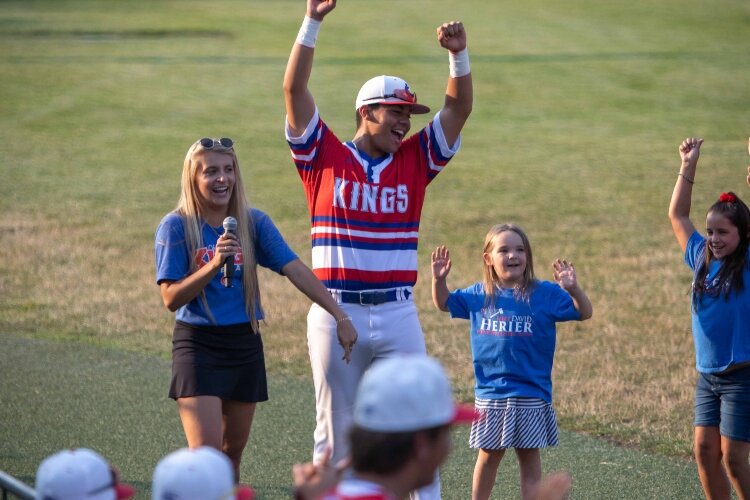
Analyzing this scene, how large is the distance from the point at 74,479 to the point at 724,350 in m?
3.65

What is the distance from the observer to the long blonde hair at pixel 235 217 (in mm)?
5535

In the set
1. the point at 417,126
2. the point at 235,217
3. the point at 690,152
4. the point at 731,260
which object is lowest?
the point at 731,260

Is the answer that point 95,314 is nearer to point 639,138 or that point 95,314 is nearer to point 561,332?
point 561,332

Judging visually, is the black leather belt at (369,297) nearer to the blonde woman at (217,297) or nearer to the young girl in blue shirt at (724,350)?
the blonde woman at (217,297)

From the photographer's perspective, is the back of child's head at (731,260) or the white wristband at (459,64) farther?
the back of child's head at (731,260)

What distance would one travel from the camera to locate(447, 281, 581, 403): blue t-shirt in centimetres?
598

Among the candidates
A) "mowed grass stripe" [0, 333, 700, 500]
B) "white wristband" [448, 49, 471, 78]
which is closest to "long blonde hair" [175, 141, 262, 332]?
"white wristband" [448, 49, 471, 78]

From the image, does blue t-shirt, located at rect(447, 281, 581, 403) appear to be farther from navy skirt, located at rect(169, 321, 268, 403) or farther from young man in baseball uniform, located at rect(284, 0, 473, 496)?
navy skirt, located at rect(169, 321, 268, 403)

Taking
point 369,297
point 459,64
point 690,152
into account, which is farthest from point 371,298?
point 690,152

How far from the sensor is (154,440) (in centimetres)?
761

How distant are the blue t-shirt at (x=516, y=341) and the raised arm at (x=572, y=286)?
0.06m

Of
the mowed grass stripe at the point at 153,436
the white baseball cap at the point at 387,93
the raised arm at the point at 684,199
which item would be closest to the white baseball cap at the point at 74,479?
the white baseball cap at the point at 387,93

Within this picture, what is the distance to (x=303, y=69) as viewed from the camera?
5527 millimetres

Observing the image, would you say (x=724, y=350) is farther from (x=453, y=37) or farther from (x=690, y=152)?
(x=453, y=37)
